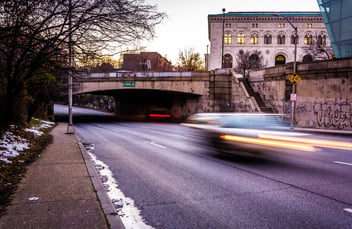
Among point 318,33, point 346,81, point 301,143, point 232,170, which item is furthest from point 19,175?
point 318,33

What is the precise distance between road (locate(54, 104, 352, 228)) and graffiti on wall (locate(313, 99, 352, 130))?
500 inches

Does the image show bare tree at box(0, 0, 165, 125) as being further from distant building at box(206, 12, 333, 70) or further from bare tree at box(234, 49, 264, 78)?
distant building at box(206, 12, 333, 70)

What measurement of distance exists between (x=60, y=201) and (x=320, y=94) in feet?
75.6

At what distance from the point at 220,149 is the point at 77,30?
6969mm

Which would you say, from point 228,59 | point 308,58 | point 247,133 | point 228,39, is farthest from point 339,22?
point 228,39

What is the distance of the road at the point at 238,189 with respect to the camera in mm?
4703

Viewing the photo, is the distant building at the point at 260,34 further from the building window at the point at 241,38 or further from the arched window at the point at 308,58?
the arched window at the point at 308,58

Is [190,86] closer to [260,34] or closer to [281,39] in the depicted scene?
[260,34]

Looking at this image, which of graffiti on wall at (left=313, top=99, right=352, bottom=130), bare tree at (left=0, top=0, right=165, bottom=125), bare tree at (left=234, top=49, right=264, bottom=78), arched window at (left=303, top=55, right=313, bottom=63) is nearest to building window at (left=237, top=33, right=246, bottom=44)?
bare tree at (left=234, top=49, right=264, bottom=78)

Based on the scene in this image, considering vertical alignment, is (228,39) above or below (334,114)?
above

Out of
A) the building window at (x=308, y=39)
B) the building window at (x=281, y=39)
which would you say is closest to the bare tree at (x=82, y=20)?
the building window at (x=281, y=39)

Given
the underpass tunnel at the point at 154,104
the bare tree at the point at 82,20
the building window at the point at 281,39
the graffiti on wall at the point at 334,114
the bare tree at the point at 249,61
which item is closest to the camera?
the bare tree at the point at 82,20

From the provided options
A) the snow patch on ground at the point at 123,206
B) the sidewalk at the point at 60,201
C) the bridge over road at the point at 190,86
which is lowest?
the snow patch on ground at the point at 123,206

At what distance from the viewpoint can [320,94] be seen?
23391 mm
